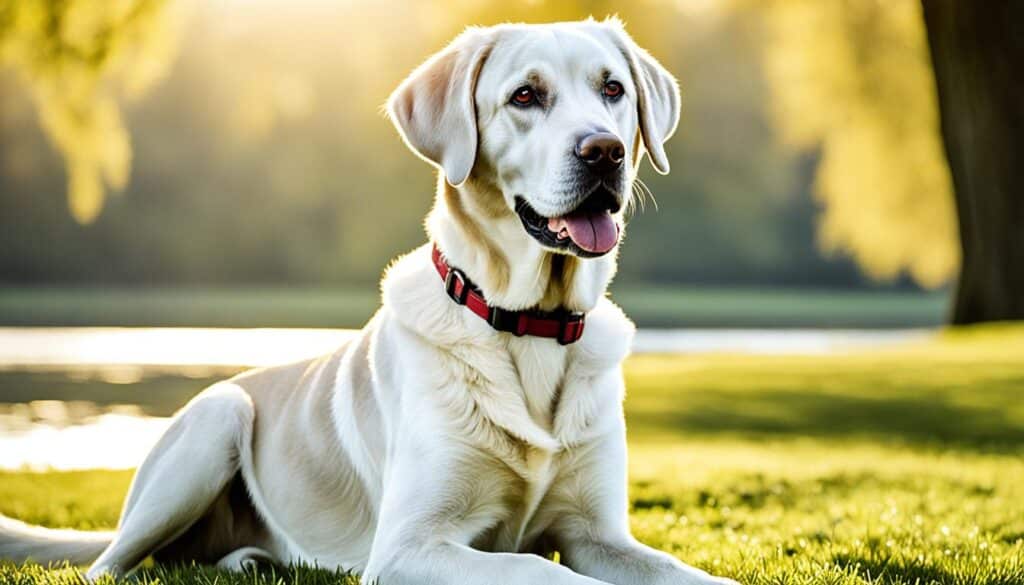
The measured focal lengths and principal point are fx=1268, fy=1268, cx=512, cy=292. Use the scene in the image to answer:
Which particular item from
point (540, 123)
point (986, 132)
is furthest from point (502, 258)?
point (986, 132)

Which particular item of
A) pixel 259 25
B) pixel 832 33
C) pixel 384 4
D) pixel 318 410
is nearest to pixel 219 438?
pixel 318 410

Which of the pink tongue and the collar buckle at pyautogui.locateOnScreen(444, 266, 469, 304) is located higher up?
the pink tongue

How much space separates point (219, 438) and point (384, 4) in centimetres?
4445

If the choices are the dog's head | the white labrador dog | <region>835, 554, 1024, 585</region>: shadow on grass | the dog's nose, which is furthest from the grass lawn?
the dog's nose

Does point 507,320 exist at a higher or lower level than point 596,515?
A: higher

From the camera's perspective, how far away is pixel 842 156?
25.0m

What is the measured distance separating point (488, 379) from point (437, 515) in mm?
447

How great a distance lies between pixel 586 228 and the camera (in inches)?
151

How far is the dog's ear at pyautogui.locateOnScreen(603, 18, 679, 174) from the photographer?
427 centimetres

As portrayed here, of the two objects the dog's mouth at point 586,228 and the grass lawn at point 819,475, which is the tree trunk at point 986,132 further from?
the dog's mouth at point 586,228

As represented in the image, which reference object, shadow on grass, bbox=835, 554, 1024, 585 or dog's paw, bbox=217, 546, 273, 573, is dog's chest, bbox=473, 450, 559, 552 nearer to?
dog's paw, bbox=217, 546, 273, 573

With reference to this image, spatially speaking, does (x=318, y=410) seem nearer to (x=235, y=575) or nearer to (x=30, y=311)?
(x=235, y=575)

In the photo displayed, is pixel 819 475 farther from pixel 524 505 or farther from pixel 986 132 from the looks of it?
pixel 986 132

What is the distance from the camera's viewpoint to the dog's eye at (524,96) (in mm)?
3990
